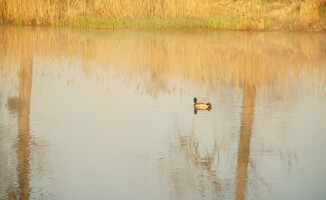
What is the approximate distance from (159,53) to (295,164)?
905cm

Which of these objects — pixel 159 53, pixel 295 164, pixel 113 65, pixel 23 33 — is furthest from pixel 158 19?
pixel 295 164

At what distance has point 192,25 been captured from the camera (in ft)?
69.1

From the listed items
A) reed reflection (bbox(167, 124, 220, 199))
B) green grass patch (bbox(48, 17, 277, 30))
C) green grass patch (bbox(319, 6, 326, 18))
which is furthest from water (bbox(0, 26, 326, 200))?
green grass patch (bbox(319, 6, 326, 18))

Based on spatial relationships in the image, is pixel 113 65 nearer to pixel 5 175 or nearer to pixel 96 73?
pixel 96 73

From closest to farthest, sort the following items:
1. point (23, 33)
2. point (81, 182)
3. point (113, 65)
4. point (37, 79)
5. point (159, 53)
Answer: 1. point (81, 182)
2. point (37, 79)
3. point (113, 65)
4. point (159, 53)
5. point (23, 33)

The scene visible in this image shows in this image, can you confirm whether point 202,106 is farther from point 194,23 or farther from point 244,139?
point 194,23

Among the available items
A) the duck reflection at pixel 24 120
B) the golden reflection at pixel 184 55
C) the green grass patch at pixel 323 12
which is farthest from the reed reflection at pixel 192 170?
the green grass patch at pixel 323 12

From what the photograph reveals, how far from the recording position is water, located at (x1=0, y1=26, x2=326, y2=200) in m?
5.95

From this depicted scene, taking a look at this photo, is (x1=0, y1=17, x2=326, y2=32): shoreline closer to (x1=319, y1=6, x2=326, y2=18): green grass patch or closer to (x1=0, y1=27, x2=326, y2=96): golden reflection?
(x1=319, y1=6, x2=326, y2=18): green grass patch

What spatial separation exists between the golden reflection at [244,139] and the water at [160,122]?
0.01 meters

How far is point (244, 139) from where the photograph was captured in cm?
775

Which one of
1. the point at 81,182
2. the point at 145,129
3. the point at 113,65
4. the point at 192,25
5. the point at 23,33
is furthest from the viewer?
the point at 192,25

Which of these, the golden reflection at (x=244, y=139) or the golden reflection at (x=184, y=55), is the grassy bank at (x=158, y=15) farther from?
the golden reflection at (x=244, y=139)

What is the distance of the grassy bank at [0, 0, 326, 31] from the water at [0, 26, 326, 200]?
4.53 metres
